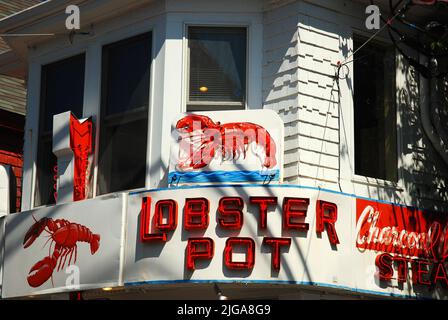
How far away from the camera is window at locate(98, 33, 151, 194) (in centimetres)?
1602

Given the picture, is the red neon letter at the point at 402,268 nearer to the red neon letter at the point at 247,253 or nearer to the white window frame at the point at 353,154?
the white window frame at the point at 353,154

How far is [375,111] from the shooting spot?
643 inches

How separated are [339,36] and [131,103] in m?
3.24

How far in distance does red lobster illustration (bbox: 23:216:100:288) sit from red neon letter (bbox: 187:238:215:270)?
154 centimetres

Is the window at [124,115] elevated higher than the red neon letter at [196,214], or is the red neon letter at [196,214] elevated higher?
the window at [124,115]

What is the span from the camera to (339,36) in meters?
15.9

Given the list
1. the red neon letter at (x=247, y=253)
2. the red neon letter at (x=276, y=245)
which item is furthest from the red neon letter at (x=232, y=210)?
the red neon letter at (x=276, y=245)

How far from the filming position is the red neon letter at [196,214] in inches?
566

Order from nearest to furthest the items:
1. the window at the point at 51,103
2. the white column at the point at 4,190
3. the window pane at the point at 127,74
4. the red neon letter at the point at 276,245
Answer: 1. the red neon letter at the point at 276,245
2. the window pane at the point at 127,74
3. the window at the point at 51,103
4. the white column at the point at 4,190

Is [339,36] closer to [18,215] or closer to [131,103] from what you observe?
[131,103]

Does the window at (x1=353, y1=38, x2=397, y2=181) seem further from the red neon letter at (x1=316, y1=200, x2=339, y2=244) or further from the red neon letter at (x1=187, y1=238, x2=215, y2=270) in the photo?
the red neon letter at (x1=187, y1=238, x2=215, y2=270)

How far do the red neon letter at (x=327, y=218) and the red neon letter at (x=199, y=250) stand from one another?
4.73 feet

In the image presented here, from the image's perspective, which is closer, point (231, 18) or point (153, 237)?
point (153, 237)
